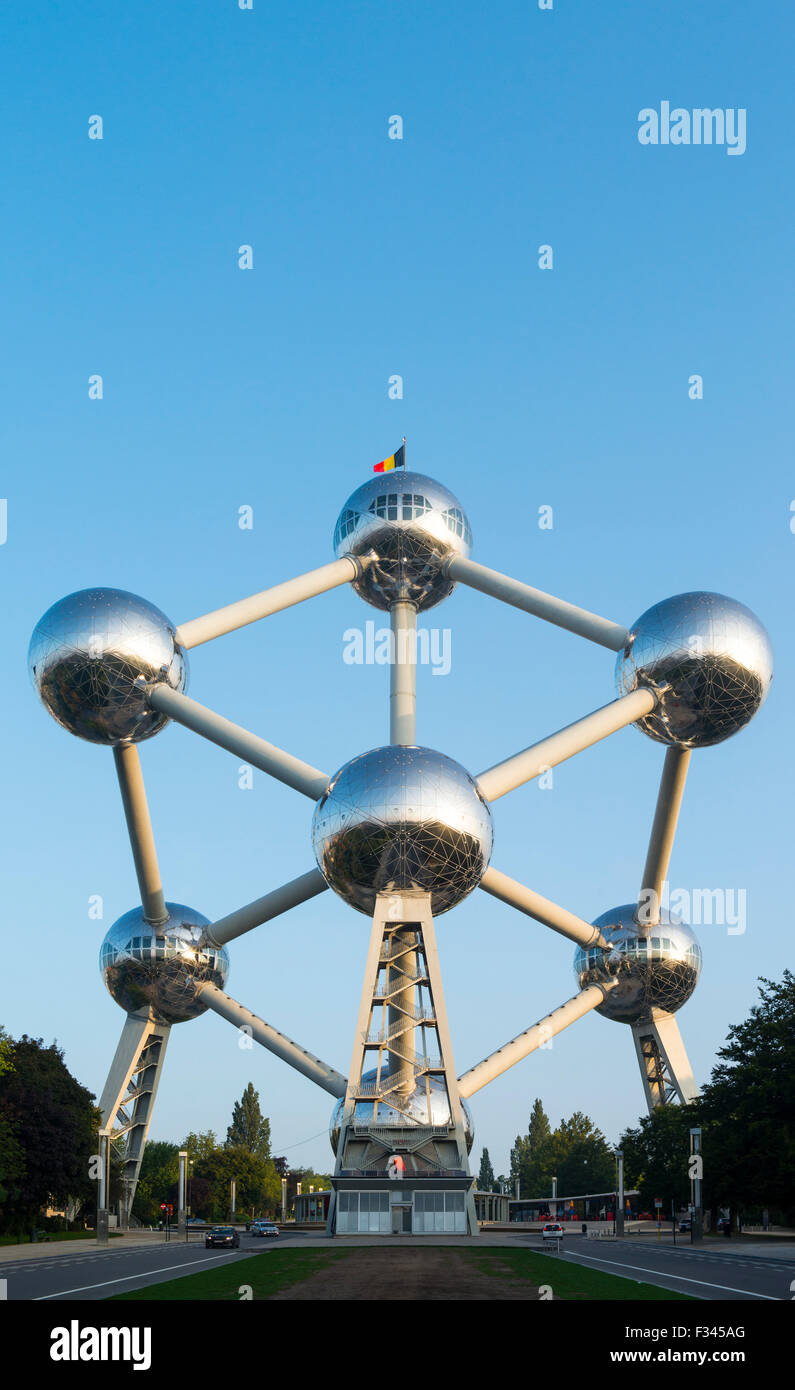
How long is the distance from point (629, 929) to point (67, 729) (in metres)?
20.7

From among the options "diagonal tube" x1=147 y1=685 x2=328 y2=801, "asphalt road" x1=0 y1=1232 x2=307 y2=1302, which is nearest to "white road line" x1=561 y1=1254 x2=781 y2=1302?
"asphalt road" x1=0 y1=1232 x2=307 y2=1302

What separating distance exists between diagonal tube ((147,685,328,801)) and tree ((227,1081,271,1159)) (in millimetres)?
69387

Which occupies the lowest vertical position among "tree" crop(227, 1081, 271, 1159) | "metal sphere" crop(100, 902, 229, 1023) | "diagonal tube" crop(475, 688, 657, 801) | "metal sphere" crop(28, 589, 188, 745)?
"tree" crop(227, 1081, 271, 1159)

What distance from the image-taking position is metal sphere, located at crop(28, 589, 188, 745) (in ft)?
122

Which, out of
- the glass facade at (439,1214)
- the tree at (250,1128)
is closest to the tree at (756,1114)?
the glass facade at (439,1214)

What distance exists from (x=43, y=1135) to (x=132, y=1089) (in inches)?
303

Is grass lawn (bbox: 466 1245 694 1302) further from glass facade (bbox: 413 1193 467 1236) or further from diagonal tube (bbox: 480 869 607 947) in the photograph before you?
diagonal tube (bbox: 480 869 607 947)

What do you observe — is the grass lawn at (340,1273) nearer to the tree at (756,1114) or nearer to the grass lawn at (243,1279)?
the grass lawn at (243,1279)

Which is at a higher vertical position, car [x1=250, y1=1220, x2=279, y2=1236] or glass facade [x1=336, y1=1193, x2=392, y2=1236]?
glass facade [x1=336, y1=1193, x2=392, y2=1236]

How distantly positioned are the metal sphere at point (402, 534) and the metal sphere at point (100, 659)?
332 inches

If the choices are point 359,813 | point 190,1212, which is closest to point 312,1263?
point 359,813

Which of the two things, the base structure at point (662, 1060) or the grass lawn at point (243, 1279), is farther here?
the base structure at point (662, 1060)

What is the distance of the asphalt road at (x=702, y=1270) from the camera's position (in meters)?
17.5
